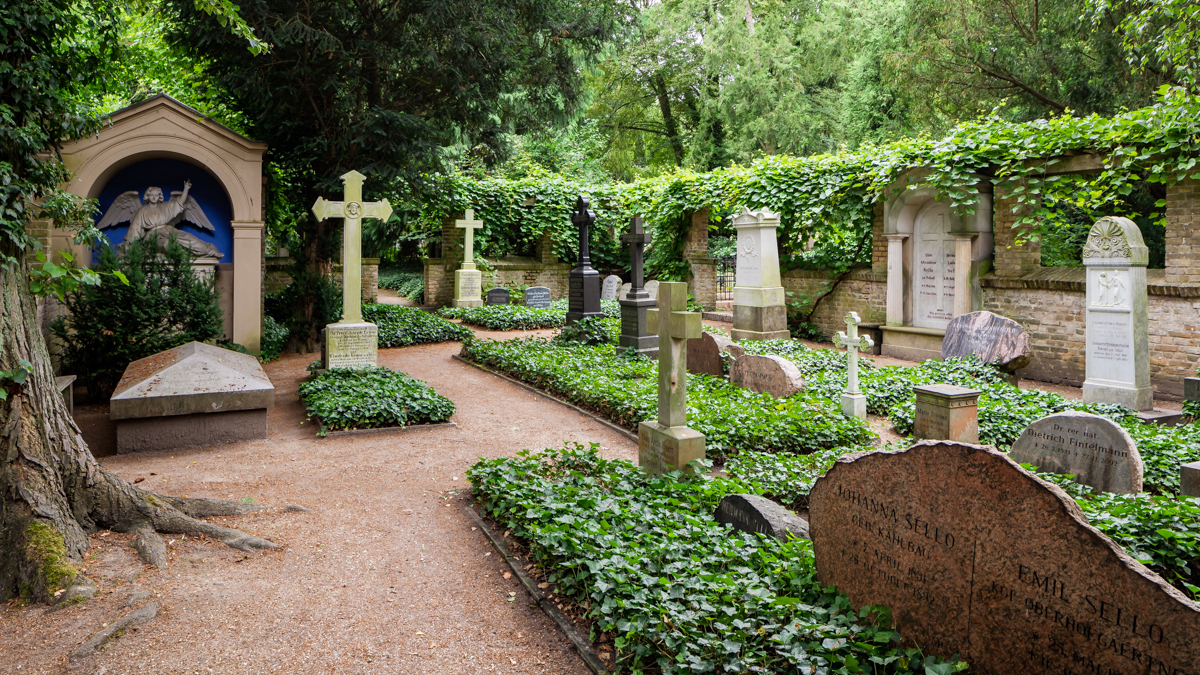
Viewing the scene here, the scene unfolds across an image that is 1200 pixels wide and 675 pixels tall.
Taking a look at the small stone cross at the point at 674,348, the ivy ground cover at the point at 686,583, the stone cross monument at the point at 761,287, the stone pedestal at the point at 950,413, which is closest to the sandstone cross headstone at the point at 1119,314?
the stone pedestal at the point at 950,413

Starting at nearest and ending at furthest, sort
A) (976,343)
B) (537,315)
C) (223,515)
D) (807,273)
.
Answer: (223,515) < (976,343) < (807,273) < (537,315)

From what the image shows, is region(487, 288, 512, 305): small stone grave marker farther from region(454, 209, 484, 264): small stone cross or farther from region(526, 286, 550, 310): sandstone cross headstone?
region(454, 209, 484, 264): small stone cross

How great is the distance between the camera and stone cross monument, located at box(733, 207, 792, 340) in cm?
1432

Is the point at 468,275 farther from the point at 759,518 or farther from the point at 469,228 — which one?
the point at 759,518

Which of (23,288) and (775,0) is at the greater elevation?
(775,0)

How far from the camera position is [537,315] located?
17.5m

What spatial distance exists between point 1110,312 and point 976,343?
5.85 feet

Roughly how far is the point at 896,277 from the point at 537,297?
964 centimetres

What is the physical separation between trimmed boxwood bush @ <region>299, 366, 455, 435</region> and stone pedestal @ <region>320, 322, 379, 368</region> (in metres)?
1.02

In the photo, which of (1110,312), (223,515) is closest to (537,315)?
(1110,312)

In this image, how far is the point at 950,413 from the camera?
6395mm

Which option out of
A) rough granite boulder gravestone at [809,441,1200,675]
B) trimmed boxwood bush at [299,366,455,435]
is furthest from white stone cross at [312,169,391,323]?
rough granite boulder gravestone at [809,441,1200,675]

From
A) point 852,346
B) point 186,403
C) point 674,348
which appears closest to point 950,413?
point 852,346

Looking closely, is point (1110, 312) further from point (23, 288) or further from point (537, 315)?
point (537, 315)
